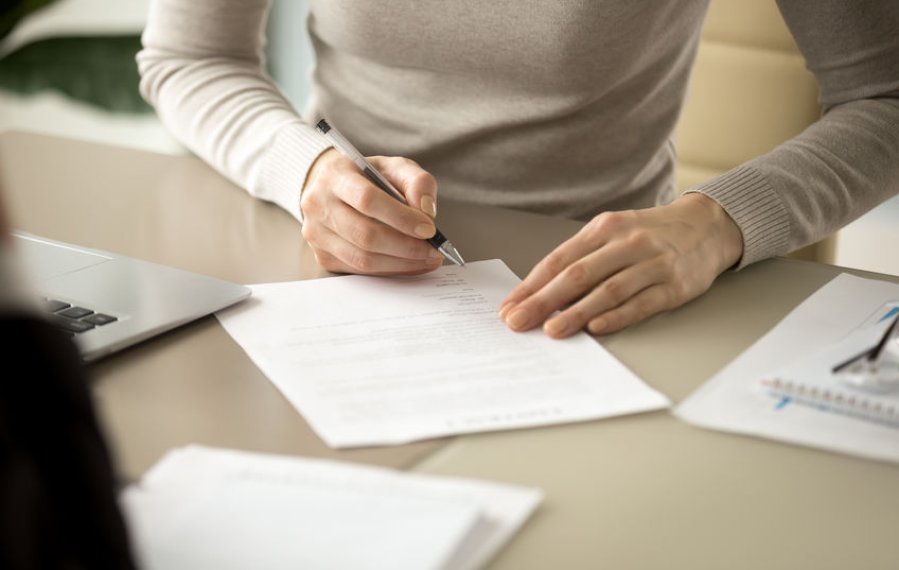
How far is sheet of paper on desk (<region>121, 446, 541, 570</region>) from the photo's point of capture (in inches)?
17.8

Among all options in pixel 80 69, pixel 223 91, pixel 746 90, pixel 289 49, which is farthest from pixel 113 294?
pixel 289 49

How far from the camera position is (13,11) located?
970 mm

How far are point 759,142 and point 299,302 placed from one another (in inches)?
36.0

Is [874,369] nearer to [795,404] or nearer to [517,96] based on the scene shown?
[795,404]

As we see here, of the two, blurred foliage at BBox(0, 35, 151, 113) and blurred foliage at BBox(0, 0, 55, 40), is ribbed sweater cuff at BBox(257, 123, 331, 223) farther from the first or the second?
blurred foliage at BBox(0, 35, 151, 113)

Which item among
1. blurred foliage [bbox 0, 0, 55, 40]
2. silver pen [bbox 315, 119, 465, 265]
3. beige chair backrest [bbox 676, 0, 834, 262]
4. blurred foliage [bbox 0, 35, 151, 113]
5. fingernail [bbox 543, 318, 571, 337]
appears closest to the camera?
fingernail [bbox 543, 318, 571, 337]

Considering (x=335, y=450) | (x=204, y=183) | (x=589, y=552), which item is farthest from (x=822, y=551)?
(x=204, y=183)

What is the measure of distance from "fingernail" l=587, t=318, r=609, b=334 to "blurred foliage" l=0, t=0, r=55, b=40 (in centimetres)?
61

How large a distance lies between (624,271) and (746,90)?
2.57ft

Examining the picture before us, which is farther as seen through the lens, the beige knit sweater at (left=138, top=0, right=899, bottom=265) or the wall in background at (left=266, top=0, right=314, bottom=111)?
the wall in background at (left=266, top=0, right=314, bottom=111)

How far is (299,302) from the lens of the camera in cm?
77

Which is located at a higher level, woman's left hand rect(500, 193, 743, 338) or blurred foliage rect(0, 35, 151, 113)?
woman's left hand rect(500, 193, 743, 338)

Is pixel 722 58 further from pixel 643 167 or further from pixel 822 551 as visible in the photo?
pixel 822 551

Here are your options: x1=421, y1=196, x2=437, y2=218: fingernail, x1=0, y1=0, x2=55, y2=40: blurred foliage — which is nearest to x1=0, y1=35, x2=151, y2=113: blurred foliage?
x1=0, y1=0, x2=55, y2=40: blurred foliage
